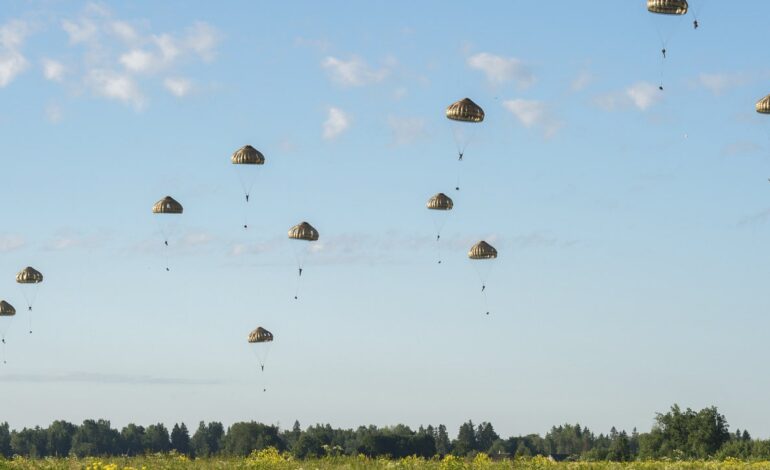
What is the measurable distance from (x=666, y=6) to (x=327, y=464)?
33.2 m

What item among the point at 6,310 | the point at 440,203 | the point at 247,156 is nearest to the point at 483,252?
the point at 440,203

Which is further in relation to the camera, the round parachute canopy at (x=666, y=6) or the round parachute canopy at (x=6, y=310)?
the round parachute canopy at (x=6, y=310)

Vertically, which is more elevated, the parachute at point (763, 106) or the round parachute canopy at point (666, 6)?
the round parachute canopy at point (666, 6)

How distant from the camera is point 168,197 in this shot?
266ft

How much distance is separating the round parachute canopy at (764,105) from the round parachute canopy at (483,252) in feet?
70.2

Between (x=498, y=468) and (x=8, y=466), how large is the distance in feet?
54.0

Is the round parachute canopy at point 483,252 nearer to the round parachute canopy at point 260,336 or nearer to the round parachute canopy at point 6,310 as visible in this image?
the round parachute canopy at point 260,336

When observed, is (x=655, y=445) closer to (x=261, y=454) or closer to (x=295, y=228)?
(x=295, y=228)

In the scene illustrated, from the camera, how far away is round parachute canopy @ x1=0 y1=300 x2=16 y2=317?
Answer: 90625mm

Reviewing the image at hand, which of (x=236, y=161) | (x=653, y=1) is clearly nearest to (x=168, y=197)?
(x=236, y=161)

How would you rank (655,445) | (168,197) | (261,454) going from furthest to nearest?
(655,445) < (168,197) < (261,454)

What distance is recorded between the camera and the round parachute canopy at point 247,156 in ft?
248

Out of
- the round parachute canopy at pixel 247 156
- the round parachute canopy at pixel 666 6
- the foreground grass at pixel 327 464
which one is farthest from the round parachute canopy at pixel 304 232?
the foreground grass at pixel 327 464

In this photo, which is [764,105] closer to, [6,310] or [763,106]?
[763,106]
